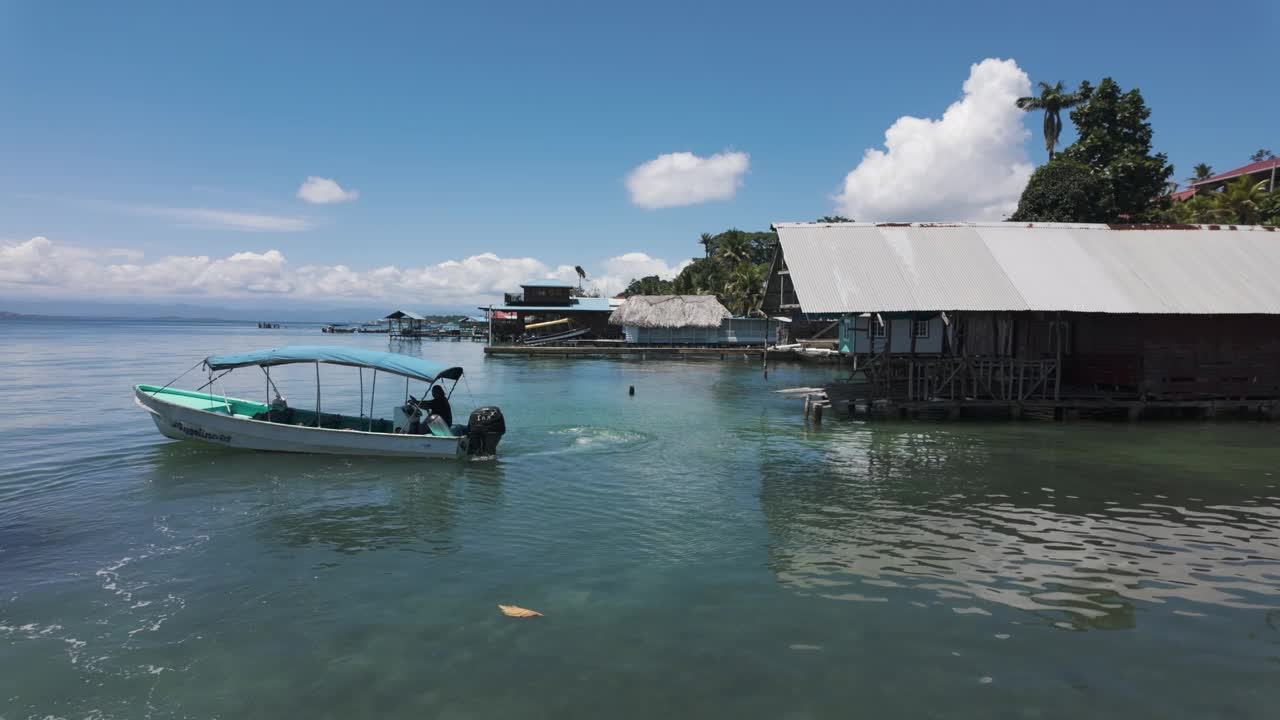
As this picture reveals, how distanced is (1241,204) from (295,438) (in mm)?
48872

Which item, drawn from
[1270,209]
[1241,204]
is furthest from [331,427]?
[1270,209]

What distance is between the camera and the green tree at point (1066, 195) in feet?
119

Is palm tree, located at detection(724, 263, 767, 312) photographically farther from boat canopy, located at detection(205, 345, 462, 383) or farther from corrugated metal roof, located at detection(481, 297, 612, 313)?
boat canopy, located at detection(205, 345, 462, 383)

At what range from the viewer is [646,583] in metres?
9.02

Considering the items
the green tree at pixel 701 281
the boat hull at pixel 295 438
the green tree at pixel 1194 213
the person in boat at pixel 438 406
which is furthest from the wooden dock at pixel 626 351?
the boat hull at pixel 295 438

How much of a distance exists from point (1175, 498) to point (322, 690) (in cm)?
1543

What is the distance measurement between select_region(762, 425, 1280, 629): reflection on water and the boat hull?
8.35m

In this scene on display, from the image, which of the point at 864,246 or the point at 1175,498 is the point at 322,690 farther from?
the point at 864,246

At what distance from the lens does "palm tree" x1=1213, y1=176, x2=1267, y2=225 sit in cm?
3747

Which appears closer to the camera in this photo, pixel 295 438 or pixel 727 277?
pixel 295 438

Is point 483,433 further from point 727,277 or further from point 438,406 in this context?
point 727,277

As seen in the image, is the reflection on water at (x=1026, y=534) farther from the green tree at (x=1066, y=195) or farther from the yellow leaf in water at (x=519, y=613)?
the green tree at (x=1066, y=195)

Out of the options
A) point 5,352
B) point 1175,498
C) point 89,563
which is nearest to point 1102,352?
point 1175,498

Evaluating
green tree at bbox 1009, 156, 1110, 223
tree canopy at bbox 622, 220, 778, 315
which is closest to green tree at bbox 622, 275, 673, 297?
tree canopy at bbox 622, 220, 778, 315
